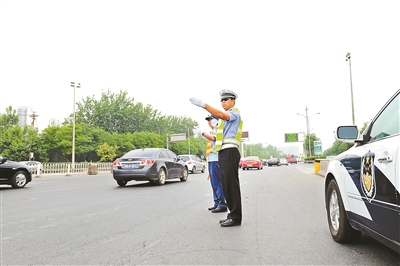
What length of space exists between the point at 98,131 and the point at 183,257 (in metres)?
58.0

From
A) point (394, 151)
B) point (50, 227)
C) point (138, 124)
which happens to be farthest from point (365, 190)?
point (138, 124)

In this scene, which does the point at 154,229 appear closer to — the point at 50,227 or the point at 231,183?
the point at 231,183

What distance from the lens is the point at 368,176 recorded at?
9.37ft

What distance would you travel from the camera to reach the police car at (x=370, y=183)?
2.46m

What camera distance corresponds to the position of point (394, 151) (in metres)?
2.44

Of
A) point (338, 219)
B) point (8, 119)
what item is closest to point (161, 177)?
point (338, 219)

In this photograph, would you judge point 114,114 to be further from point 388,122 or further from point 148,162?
point 388,122

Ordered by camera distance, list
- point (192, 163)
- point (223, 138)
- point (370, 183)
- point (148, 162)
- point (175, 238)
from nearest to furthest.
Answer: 1. point (370, 183)
2. point (175, 238)
3. point (223, 138)
4. point (148, 162)
5. point (192, 163)

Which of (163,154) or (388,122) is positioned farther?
(163,154)

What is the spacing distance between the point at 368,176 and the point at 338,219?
1.15 metres

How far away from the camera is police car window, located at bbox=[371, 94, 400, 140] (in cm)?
278

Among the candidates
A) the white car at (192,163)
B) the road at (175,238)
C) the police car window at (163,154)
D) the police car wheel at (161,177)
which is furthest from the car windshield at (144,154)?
the white car at (192,163)

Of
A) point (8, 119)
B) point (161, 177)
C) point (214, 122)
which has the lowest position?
point (161, 177)

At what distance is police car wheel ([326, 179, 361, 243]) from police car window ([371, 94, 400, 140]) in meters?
0.86
